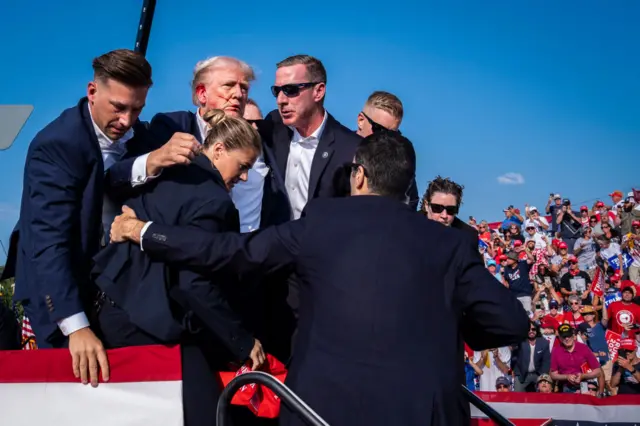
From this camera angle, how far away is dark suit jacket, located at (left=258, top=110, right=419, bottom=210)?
15.6 ft

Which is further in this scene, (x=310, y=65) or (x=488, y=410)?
(x=310, y=65)

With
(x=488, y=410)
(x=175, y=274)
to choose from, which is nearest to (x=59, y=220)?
(x=175, y=274)

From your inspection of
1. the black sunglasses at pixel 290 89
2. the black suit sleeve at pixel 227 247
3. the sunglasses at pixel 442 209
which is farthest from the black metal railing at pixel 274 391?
the sunglasses at pixel 442 209

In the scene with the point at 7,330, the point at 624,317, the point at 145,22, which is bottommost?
the point at 624,317

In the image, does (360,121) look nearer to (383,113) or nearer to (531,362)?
(383,113)

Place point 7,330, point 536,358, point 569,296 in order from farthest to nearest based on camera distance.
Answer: point 569,296 → point 536,358 → point 7,330

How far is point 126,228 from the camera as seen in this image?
337cm

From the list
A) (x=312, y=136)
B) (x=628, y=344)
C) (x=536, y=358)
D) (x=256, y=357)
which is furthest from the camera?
(x=628, y=344)

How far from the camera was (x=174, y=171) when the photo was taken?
139 inches

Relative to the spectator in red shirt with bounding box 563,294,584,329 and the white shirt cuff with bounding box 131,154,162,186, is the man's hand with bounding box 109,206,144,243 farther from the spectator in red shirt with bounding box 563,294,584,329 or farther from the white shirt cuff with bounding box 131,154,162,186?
the spectator in red shirt with bounding box 563,294,584,329

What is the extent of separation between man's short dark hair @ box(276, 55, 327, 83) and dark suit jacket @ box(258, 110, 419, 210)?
10.0 inches

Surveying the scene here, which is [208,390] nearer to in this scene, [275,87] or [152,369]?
[152,369]

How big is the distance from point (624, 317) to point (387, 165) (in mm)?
10521

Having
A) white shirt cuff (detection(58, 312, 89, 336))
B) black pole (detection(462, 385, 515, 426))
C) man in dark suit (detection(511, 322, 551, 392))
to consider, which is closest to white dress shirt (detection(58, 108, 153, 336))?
white shirt cuff (detection(58, 312, 89, 336))
